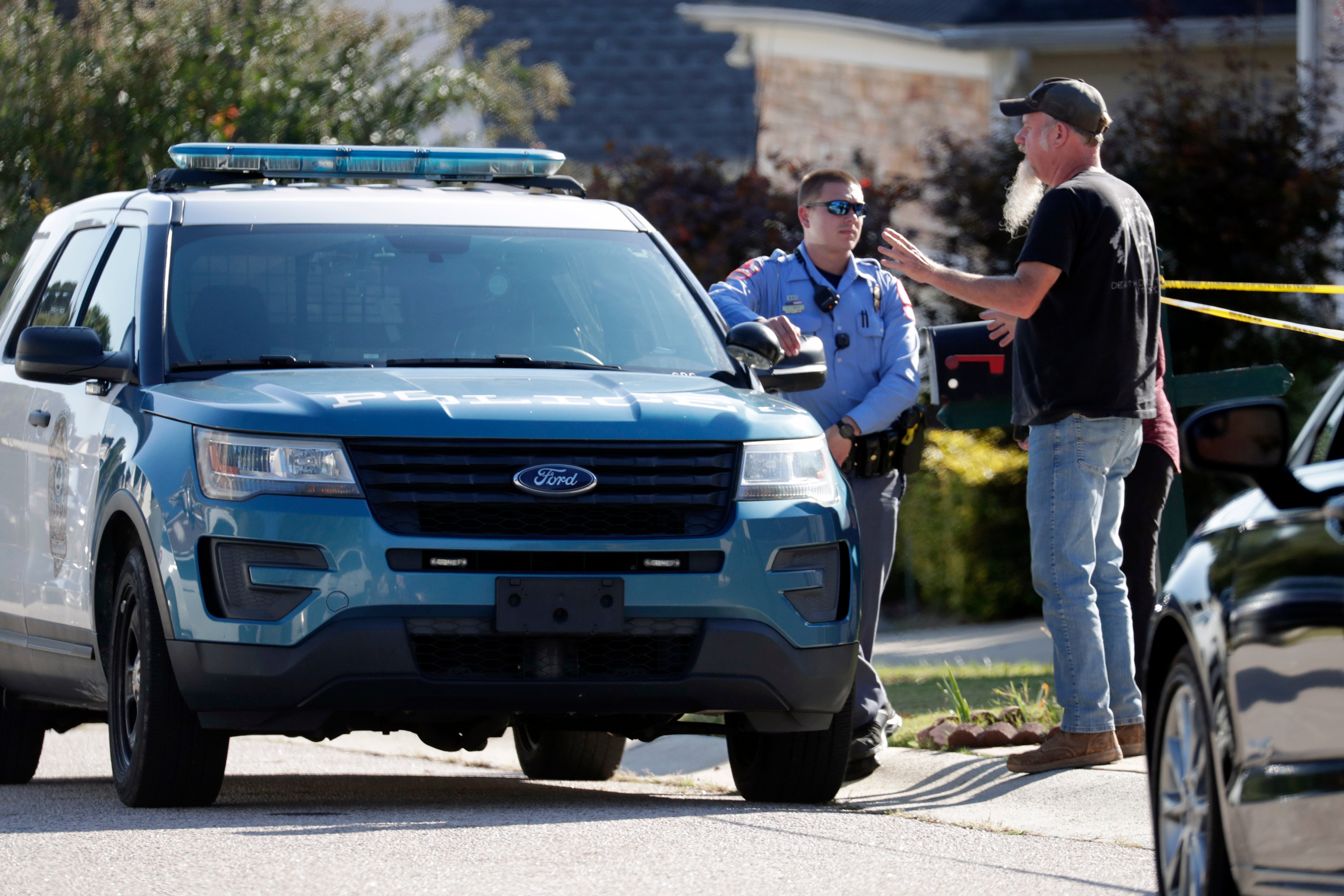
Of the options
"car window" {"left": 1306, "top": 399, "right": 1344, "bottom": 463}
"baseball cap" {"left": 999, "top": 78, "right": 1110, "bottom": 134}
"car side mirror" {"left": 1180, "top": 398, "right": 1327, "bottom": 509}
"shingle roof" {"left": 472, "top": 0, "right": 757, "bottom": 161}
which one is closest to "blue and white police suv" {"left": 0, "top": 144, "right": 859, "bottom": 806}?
"baseball cap" {"left": 999, "top": 78, "right": 1110, "bottom": 134}

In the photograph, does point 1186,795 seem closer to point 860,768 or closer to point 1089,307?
point 1089,307

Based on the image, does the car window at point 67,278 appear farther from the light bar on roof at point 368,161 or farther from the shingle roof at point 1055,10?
the shingle roof at point 1055,10

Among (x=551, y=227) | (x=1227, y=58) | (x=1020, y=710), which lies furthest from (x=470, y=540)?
(x=1227, y=58)

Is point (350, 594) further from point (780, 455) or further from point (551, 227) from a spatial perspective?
point (551, 227)

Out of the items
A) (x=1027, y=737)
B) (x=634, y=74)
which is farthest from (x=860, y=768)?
(x=634, y=74)

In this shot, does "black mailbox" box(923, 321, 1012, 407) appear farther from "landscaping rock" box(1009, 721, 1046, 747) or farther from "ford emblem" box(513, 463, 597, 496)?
"ford emblem" box(513, 463, 597, 496)

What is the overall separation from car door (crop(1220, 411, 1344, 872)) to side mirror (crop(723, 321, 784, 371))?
9.94 ft

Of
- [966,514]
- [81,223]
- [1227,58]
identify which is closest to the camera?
[81,223]

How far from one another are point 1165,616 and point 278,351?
3.29 m

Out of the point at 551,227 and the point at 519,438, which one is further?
the point at 551,227

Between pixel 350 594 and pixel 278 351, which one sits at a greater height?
pixel 278 351

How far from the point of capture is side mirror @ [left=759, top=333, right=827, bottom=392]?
747 centimetres

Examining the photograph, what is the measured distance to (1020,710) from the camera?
8.56m

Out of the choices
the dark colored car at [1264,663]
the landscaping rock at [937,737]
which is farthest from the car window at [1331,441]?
the landscaping rock at [937,737]
